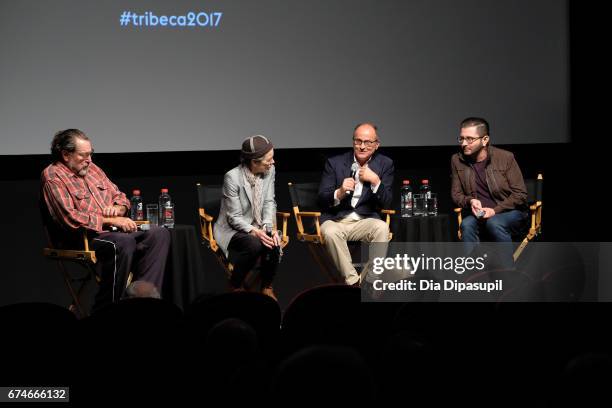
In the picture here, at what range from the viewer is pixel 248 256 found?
4574 mm

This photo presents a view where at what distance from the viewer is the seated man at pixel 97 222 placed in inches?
164

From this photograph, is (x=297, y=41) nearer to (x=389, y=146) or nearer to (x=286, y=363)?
(x=389, y=146)

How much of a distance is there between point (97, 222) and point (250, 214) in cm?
102

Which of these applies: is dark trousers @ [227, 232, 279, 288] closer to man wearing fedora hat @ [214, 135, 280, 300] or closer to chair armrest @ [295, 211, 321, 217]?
man wearing fedora hat @ [214, 135, 280, 300]

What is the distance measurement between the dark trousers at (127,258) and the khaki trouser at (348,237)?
1050 mm

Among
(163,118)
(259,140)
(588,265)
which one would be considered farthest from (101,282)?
(588,265)

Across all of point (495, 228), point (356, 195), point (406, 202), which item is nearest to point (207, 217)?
point (356, 195)

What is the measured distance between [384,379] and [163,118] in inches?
165

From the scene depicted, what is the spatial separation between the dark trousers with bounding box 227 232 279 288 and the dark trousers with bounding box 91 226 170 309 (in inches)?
17.2

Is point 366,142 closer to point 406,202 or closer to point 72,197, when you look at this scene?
point 406,202

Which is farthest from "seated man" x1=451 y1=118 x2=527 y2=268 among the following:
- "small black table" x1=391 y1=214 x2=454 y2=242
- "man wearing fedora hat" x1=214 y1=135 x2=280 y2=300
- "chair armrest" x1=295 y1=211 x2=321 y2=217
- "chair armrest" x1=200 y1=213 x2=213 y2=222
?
"chair armrest" x1=200 y1=213 x2=213 y2=222

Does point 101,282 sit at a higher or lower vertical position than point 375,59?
lower

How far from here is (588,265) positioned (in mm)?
5613

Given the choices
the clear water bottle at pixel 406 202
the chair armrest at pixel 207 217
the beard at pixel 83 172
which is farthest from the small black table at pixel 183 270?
the clear water bottle at pixel 406 202
